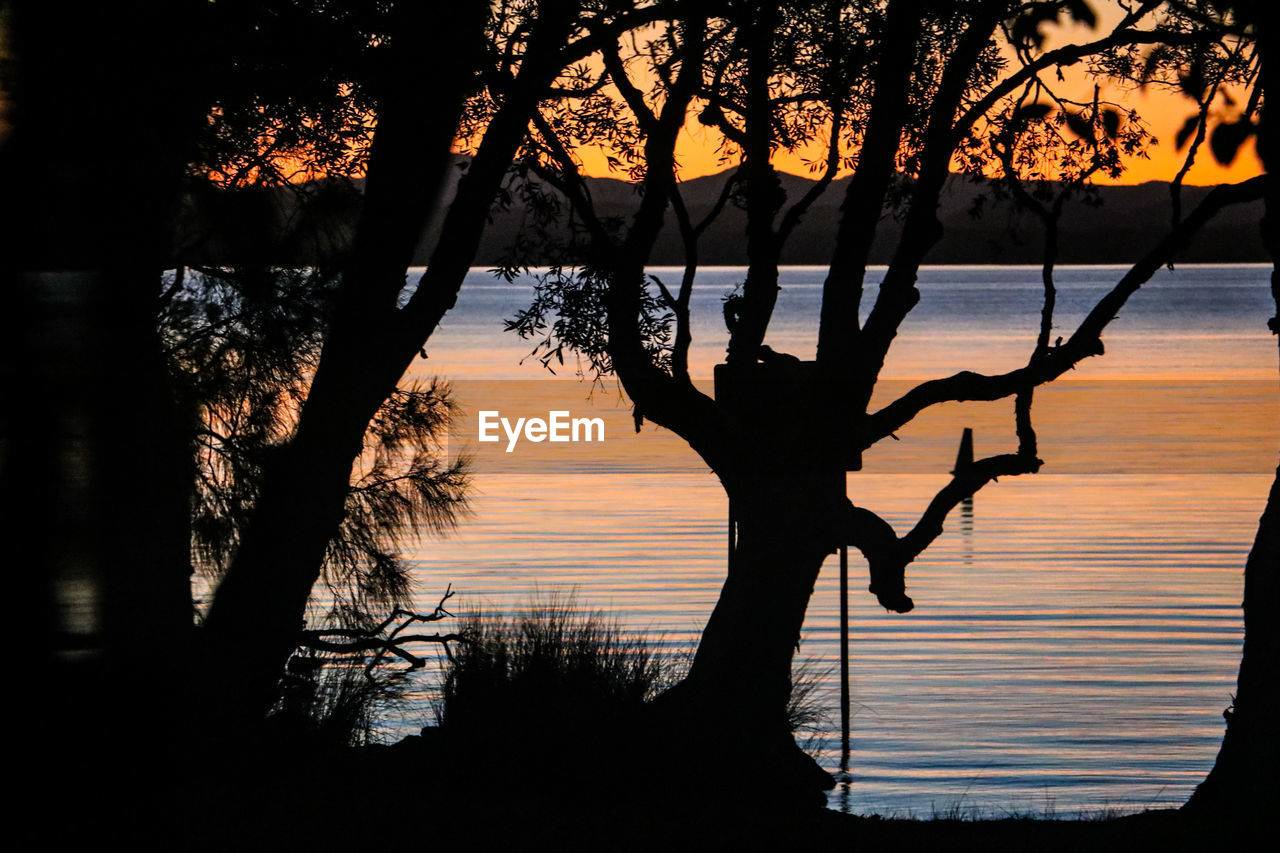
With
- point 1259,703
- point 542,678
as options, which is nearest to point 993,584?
A: point 542,678

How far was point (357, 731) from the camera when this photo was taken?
32.2 ft

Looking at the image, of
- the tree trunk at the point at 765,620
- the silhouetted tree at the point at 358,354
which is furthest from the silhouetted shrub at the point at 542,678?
the silhouetted tree at the point at 358,354

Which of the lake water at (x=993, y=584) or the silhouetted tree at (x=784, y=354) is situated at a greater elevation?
the silhouetted tree at (x=784, y=354)

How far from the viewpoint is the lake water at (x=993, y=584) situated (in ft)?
49.1

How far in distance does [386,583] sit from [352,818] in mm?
5360

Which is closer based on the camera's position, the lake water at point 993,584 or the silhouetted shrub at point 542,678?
the silhouetted shrub at point 542,678

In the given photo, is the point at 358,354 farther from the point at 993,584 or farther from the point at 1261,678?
the point at 993,584

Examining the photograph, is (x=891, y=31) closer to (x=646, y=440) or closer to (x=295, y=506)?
(x=295, y=506)

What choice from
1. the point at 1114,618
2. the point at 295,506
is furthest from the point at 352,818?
the point at 1114,618

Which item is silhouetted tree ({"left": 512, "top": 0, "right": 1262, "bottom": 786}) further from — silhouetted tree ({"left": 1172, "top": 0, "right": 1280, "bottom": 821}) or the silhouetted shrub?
silhouetted tree ({"left": 1172, "top": 0, "right": 1280, "bottom": 821})

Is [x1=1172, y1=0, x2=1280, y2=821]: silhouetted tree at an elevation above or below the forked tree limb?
below

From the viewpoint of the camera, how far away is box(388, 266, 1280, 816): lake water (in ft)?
49.1

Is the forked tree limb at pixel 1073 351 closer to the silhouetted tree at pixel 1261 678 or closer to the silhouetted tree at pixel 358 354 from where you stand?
the silhouetted tree at pixel 1261 678

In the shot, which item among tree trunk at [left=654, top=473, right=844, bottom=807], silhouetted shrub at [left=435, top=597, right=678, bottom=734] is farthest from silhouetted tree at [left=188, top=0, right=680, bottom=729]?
tree trunk at [left=654, top=473, right=844, bottom=807]
